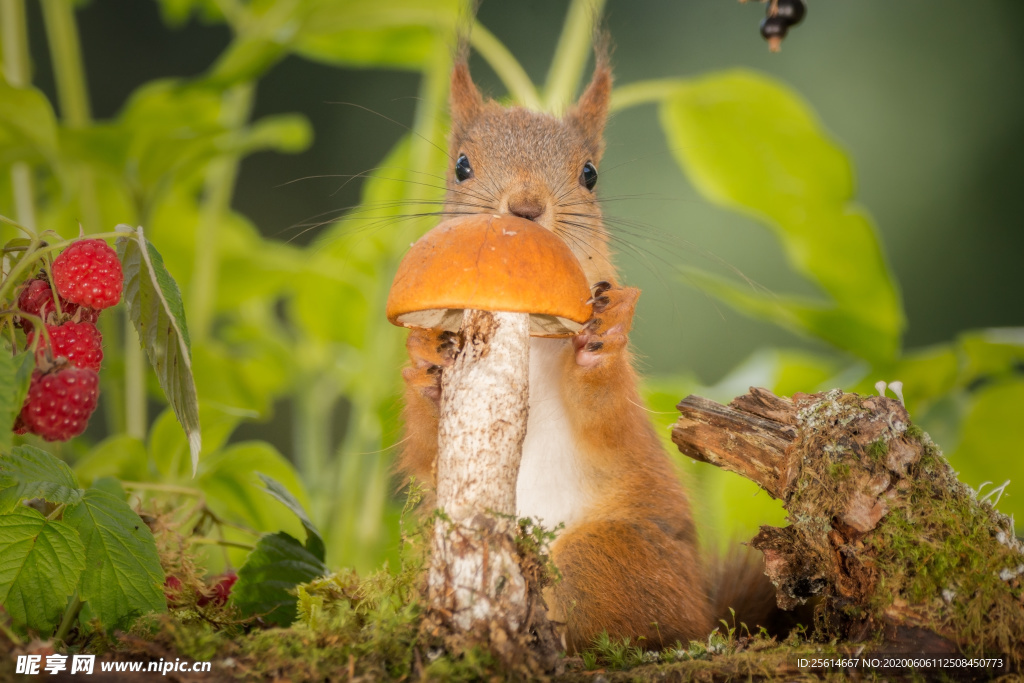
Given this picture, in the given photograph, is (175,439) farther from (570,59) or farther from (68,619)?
(570,59)

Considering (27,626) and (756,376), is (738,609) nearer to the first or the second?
(756,376)

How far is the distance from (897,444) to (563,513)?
1.77ft

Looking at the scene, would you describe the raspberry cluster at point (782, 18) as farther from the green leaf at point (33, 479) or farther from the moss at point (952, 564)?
the green leaf at point (33, 479)

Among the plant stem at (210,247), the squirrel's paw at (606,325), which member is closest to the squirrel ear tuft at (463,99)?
the plant stem at (210,247)

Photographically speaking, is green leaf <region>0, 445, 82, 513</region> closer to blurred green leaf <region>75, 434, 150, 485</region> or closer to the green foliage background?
the green foliage background

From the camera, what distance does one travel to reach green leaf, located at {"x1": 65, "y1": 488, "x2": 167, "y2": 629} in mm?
747

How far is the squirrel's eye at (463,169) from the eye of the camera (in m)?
1.43

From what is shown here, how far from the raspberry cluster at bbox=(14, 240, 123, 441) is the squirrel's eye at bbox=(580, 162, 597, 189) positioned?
0.89 m

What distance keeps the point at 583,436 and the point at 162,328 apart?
27.4 inches

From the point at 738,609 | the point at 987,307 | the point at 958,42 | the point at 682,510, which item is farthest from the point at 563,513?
the point at 958,42

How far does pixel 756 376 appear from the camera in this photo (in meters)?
1.87

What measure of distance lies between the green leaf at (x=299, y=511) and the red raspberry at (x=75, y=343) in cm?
32

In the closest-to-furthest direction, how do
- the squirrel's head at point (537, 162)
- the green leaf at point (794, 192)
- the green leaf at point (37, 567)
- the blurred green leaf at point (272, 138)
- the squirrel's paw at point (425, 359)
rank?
the green leaf at point (37, 567)
the squirrel's paw at point (425, 359)
the squirrel's head at point (537, 162)
the blurred green leaf at point (272, 138)
the green leaf at point (794, 192)

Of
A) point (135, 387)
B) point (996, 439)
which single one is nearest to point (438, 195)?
point (135, 387)
